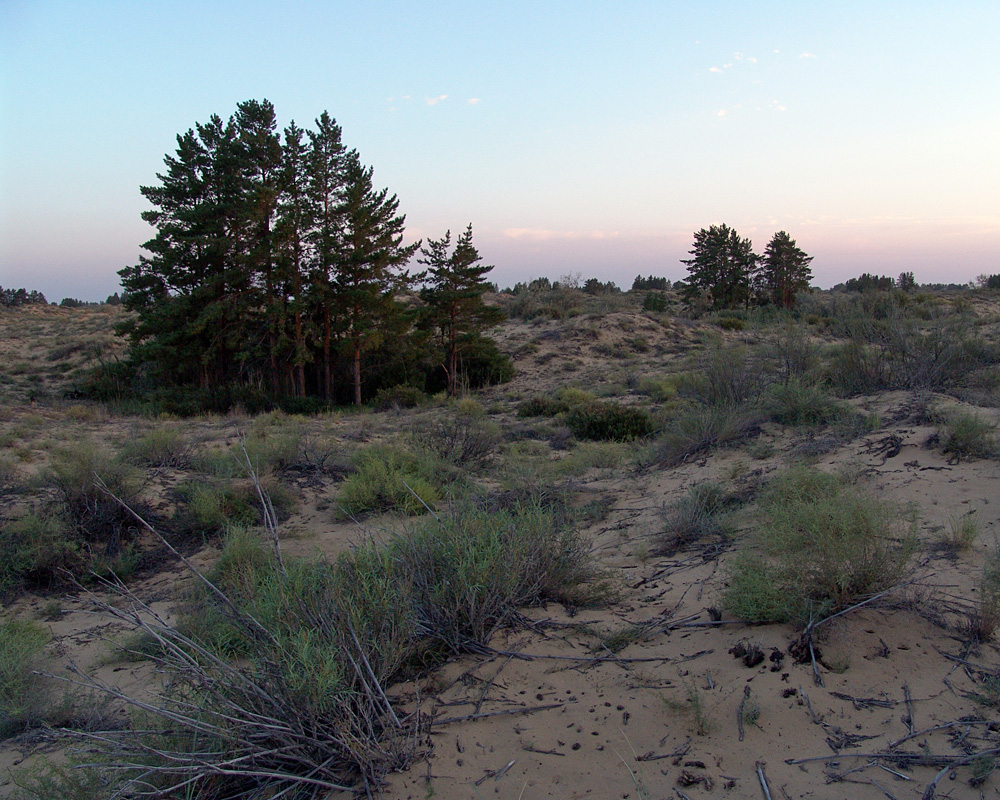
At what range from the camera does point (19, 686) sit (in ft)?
12.3

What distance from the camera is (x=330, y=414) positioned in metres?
19.4

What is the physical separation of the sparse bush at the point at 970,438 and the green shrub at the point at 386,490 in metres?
5.43

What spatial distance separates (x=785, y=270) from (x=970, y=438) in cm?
2950

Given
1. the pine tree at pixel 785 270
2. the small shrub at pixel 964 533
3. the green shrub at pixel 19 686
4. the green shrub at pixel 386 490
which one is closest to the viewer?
the green shrub at pixel 19 686

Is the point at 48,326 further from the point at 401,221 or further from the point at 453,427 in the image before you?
the point at 453,427

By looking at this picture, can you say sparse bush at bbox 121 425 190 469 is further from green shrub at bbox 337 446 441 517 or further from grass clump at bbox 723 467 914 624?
Answer: grass clump at bbox 723 467 914 624

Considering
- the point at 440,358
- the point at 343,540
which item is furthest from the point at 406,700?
the point at 440,358

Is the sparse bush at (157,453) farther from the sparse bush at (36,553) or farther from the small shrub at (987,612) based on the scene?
the small shrub at (987,612)

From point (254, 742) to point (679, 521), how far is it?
3.87m

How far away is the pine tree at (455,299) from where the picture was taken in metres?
22.4

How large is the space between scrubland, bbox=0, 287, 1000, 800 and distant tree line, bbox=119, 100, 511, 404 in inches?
543

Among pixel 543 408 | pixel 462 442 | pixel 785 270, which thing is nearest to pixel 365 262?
pixel 543 408

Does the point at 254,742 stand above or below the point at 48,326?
below

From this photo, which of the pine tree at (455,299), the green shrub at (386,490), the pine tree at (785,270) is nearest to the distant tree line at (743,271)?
the pine tree at (785,270)
